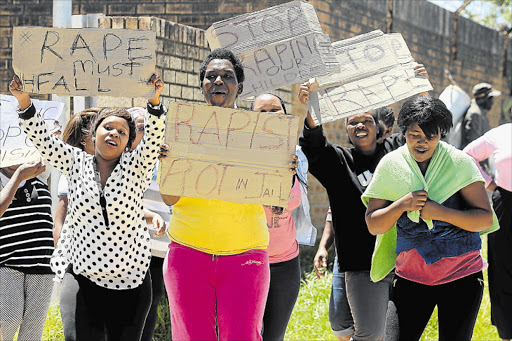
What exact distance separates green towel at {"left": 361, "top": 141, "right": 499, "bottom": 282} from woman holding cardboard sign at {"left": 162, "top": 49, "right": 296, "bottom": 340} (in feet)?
2.56

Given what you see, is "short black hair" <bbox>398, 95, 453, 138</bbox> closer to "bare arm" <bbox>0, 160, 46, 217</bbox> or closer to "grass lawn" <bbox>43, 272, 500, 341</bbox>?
"bare arm" <bbox>0, 160, 46, 217</bbox>

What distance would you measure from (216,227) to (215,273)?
0.73ft

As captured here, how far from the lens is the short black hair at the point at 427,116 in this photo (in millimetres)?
4186

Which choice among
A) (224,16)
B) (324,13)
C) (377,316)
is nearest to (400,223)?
(377,316)

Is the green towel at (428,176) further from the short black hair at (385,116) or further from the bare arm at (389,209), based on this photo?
the short black hair at (385,116)

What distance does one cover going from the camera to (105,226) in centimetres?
420

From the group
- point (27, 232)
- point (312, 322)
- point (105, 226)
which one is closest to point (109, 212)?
point (105, 226)

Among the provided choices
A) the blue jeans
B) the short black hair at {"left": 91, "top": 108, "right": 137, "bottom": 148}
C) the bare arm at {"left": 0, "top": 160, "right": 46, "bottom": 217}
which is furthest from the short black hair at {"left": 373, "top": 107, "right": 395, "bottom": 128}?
the bare arm at {"left": 0, "top": 160, "right": 46, "bottom": 217}

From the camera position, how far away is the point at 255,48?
15.8ft

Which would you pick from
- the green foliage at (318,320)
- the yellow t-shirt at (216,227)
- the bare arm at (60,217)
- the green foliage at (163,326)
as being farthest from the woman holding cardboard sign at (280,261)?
the green foliage at (318,320)

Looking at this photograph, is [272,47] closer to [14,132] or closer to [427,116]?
[427,116]

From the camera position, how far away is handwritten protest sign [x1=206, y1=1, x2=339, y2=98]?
15.7 feet

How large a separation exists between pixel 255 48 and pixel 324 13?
4.77 meters

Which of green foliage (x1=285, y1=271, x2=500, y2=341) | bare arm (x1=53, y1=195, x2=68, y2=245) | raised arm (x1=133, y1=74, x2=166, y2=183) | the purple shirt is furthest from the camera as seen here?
green foliage (x1=285, y1=271, x2=500, y2=341)
